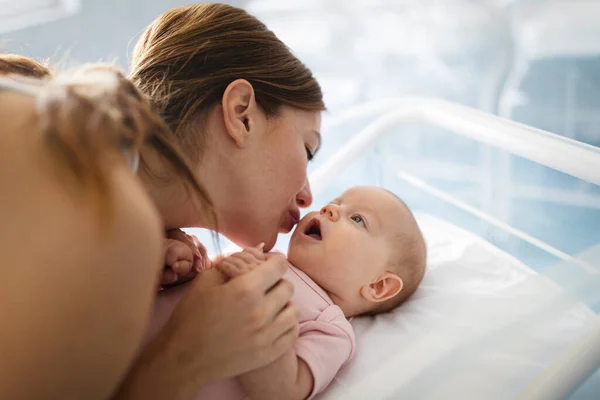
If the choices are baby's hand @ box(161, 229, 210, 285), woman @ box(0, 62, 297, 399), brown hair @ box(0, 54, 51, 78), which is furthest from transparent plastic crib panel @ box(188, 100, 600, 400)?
brown hair @ box(0, 54, 51, 78)

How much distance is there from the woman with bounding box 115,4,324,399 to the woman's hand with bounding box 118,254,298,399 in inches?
7.5

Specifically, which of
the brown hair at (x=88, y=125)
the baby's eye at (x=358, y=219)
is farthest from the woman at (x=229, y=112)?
the brown hair at (x=88, y=125)

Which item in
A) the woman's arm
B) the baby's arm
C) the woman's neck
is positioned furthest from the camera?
the woman's neck

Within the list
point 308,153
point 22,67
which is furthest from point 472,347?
point 22,67

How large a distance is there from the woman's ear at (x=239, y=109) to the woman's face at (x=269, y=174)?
0.01 meters

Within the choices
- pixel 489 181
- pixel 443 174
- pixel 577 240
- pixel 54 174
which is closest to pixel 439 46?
pixel 443 174

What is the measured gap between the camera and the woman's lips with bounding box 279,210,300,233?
3.97ft

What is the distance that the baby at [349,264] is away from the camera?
1045mm

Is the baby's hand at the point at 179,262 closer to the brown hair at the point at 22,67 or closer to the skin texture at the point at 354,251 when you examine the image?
the skin texture at the point at 354,251

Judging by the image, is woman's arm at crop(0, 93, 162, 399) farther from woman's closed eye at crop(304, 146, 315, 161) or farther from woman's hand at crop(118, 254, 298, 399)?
woman's closed eye at crop(304, 146, 315, 161)

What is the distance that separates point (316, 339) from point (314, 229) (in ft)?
0.94

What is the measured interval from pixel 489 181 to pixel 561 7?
2.02ft

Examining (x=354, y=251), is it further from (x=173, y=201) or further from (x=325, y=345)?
(x=173, y=201)

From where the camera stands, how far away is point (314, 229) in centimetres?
123
